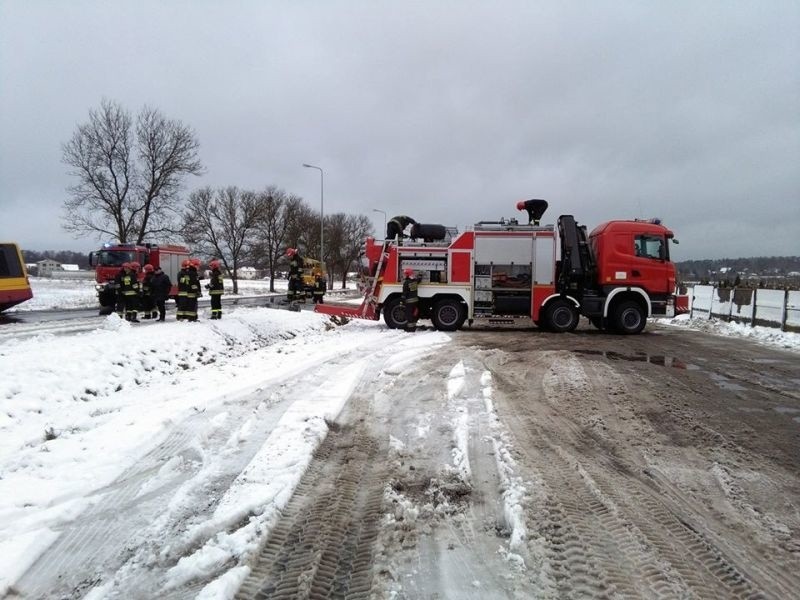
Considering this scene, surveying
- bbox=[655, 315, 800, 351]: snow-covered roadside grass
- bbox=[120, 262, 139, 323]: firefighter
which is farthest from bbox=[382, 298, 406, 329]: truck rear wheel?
bbox=[655, 315, 800, 351]: snow-covered roadside grass

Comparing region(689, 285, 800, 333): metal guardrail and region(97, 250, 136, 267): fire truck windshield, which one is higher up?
region(97, 250, 136, 267): fire truck windshield

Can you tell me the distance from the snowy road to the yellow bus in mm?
10566

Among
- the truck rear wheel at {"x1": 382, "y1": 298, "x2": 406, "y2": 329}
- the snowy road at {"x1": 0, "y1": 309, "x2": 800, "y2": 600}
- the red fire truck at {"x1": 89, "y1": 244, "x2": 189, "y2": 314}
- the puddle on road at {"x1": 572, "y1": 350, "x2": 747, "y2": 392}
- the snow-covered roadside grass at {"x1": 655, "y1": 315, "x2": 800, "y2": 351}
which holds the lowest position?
the snow-covered roadside grass at {"x1": 655, "y1": 315, "x2": 800, "y2": 351}

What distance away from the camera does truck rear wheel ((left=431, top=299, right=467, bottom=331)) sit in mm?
15055

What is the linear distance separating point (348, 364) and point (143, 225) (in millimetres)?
30107

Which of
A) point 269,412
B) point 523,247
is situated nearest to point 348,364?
point 269,412

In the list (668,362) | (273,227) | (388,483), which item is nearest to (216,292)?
(388,483)

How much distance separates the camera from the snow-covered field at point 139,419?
10.2ft

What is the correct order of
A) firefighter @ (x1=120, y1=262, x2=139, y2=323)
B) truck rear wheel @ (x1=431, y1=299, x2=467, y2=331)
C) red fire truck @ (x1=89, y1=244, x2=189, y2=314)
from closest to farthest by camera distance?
firefighter @ (x1=120, y1=262, x2=139, y2=323), truck rear wheel @ (x1=431, y1=299, x2=467, y2=331), red fire truck @ (x1=89, y1=244, x2=189, y2=314)

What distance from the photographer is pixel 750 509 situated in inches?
138

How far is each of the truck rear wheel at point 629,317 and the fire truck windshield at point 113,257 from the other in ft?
76.2

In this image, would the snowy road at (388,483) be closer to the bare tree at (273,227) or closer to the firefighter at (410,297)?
the firefighter at (410,297)

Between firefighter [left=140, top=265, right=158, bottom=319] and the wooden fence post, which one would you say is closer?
firefighter [left=140, top=265, right=158, bottom=319]

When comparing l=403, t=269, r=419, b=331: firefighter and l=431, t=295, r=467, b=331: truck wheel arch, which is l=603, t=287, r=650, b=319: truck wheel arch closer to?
l=431, t=295, r=467, b=331: truck wheel arch
